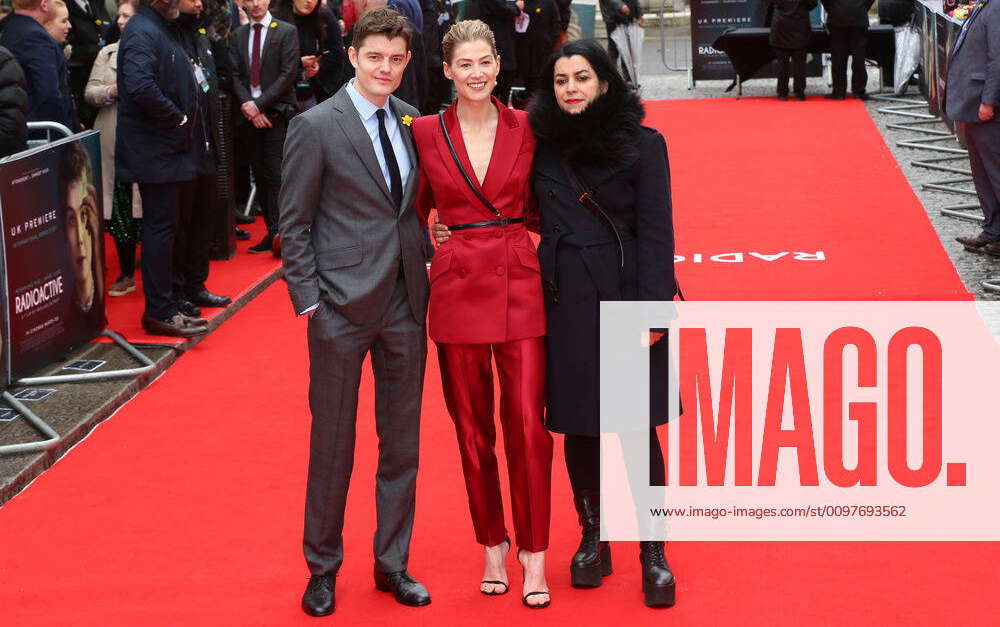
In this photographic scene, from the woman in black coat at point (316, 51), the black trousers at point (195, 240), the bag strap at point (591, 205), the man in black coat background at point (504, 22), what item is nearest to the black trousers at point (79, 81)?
the woman in black coat at point (316, 51)

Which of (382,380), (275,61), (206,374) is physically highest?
(275,61)

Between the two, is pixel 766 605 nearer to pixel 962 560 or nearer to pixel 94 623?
pixel 962 560

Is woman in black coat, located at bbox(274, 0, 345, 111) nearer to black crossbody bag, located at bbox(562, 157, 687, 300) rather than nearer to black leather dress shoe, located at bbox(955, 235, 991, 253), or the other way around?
black leather dress shoe, located at bbox(955, 235, 991, 253)

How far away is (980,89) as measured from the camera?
350 inches

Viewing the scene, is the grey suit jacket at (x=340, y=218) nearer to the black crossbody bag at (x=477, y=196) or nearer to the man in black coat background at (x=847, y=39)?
the black crossbody bag at (x=477, y=196)

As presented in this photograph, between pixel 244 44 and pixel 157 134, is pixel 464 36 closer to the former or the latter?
pixel 157 134

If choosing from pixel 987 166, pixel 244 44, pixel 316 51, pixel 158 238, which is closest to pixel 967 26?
pixel 987 166

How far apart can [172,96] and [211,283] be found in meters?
1.85

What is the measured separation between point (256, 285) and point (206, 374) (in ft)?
5.98

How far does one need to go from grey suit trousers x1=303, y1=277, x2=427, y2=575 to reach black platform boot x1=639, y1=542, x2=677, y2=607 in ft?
2.52

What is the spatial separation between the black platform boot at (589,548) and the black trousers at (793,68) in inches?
521

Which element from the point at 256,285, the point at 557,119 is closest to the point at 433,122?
the point at 557,119

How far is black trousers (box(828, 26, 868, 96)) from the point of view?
54.4 feet

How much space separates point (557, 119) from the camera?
4.29 meters
